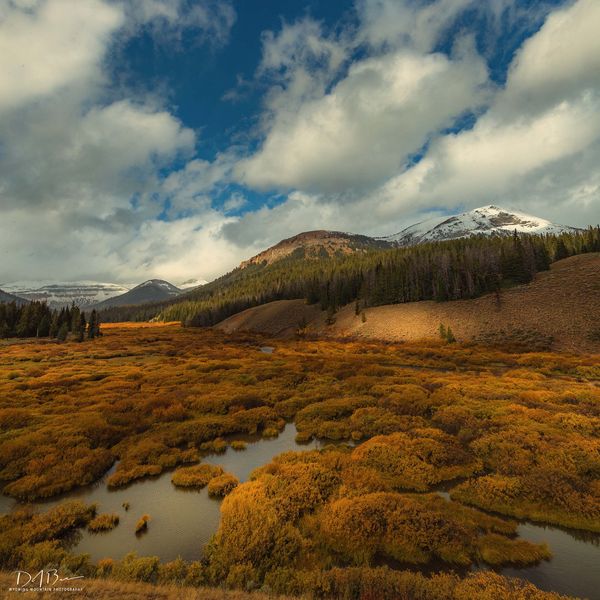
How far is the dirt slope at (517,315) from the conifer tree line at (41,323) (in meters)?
77.4

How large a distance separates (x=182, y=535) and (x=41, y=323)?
13011cm

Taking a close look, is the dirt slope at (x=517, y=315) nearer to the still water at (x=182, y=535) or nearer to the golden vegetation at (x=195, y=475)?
the still water at (x=182, y=535)

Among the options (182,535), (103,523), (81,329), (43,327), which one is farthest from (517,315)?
(43,327)

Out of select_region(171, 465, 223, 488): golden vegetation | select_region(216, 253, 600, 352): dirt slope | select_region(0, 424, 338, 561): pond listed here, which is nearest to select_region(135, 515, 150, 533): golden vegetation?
select_region(0, 424, 338, 561): pond

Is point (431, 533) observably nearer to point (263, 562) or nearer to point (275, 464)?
point (263, 562)

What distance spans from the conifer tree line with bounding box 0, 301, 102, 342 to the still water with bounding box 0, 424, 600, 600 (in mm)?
104157

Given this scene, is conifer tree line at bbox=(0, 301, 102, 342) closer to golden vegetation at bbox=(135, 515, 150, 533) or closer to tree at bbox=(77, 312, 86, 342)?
tree at bbox=(77, 312, 86, 342)

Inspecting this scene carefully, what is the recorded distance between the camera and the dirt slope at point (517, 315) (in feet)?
204

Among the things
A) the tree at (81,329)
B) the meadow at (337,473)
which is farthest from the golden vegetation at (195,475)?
the tree at (81,329)

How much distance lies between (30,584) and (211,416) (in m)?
17.3

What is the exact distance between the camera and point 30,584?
364 inches

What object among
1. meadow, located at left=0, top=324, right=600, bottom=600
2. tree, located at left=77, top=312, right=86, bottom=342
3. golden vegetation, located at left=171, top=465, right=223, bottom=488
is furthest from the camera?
tree, located at left=77, top=312, right=86, bottom=342

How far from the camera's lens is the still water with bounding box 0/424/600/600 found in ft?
34.1

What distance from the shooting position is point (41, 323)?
362 feet
